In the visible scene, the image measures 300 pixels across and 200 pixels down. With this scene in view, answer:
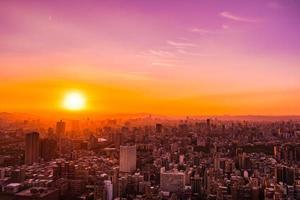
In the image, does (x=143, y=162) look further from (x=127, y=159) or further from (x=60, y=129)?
(x=60, y=129)

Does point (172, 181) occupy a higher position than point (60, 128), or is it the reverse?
point (60, 128)

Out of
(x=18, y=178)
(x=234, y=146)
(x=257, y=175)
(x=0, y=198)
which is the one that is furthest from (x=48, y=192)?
(x=234, y=146)

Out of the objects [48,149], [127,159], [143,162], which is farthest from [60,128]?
[143,162]

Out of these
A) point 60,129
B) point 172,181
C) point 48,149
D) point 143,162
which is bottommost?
point 172,181

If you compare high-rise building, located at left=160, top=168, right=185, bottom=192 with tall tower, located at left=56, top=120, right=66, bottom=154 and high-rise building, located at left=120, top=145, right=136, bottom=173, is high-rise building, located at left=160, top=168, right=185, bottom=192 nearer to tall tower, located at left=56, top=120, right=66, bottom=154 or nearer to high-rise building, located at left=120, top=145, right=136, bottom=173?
high-rise building, located at left=120, top=145, right=136, bottom=173

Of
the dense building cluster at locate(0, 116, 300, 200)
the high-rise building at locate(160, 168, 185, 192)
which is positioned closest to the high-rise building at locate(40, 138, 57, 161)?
the dense building cluster at locate(0, 116, 300, 200)

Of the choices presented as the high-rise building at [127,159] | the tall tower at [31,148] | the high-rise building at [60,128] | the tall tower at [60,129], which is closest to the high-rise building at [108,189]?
the high-rise building at [127,159]

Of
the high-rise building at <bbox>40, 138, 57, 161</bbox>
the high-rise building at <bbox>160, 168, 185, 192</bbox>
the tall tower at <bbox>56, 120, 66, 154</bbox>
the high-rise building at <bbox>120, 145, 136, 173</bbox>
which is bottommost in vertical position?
the high-rise building at <bbox>160, 168, 185, 192</bbox>
